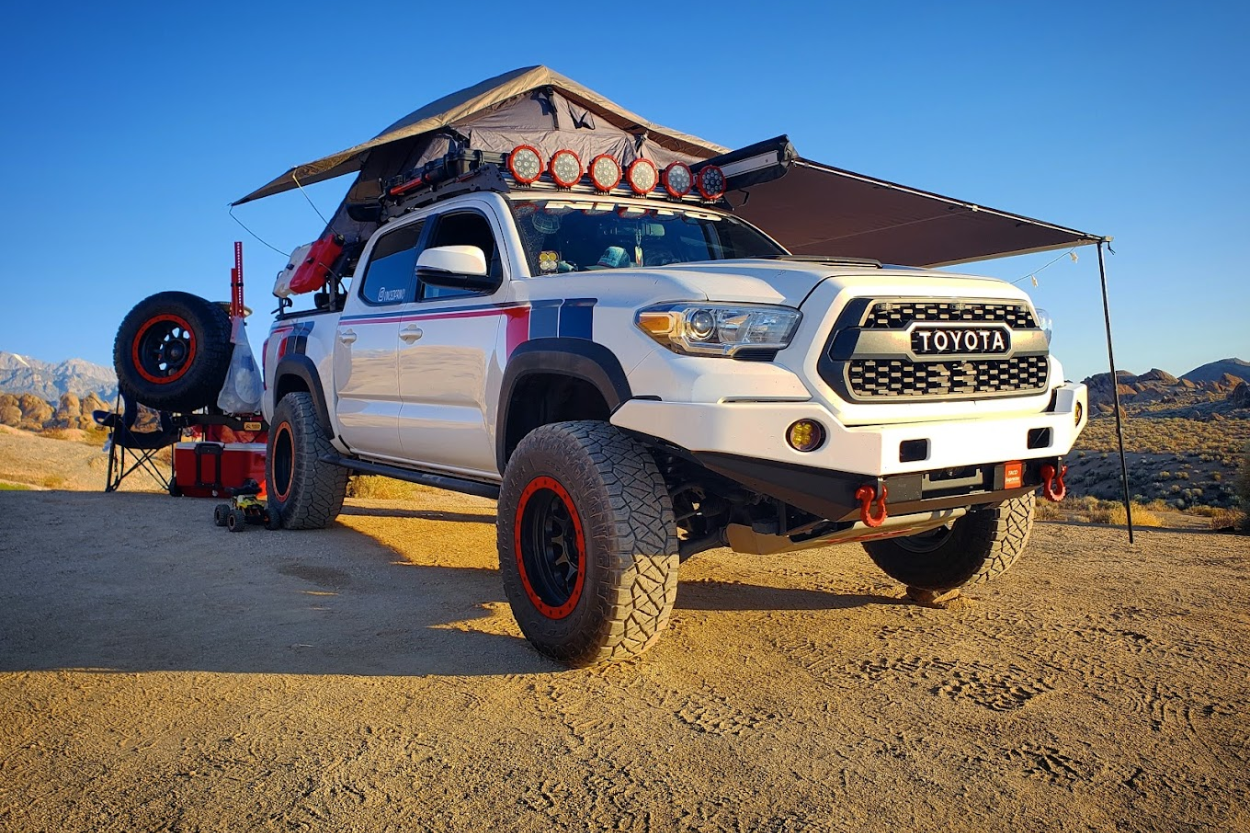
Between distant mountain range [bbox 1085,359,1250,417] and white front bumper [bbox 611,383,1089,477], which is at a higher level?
distant mountain range [bbox 1085,359,1250,417]

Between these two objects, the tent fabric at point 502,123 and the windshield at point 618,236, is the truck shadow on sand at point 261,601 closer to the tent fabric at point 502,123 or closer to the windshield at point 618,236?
the windshield at point 618,236

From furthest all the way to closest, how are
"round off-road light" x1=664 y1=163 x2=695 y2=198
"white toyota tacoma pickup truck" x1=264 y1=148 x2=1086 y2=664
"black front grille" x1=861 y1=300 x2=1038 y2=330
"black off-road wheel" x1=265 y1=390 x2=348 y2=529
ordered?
1. "black off-road wheel" x1=265 y1=390 x2=348 y2=529
2. "round off-road light" x1=664 y1=163 x2=695 y2=198
3. "black front grille" x1=861 y1=300 x2=1038 y2=330
4. "white toyota tacoma pickup truck" x1=264 y1=148 x2=1086 y2=664

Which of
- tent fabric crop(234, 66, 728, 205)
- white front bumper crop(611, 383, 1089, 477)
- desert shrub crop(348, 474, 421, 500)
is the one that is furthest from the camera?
desert shrub crop(348, 474, 421, 500)

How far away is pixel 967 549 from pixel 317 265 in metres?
6.07

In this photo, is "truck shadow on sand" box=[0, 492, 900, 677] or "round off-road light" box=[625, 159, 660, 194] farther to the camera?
"round off-road light" box=[625, 159, 660, 194]

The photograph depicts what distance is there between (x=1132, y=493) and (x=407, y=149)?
18.8 metres

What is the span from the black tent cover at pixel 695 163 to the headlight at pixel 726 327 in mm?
2444

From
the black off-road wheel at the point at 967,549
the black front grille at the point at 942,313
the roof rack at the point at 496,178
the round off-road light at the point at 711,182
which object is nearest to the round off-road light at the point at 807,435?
the black front grille at the point at 942,313

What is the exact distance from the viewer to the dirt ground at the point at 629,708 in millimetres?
2561

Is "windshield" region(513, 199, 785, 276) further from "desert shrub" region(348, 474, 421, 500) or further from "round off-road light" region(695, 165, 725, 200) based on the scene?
"desert shrub" region(348, 474, 421, 500)

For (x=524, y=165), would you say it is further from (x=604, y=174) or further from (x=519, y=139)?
(x=519, y=139)

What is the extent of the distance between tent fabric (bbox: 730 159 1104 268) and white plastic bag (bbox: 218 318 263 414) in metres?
5.34

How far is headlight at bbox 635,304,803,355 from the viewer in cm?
343

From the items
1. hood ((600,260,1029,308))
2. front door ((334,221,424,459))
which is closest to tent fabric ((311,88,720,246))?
front door ((334,221,424,459))
